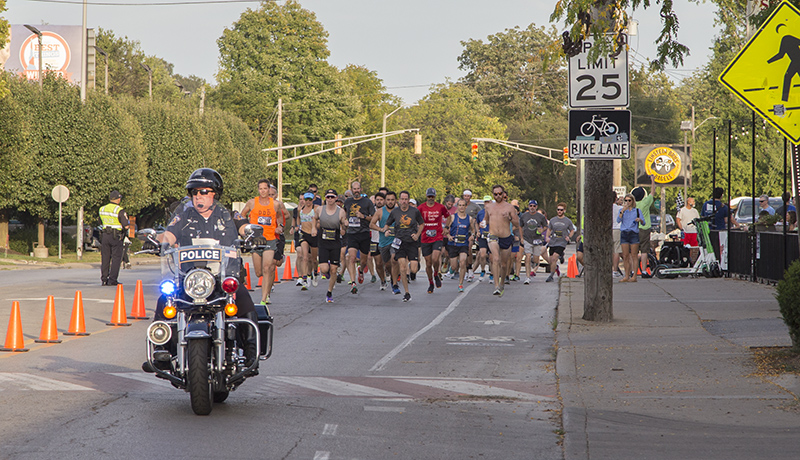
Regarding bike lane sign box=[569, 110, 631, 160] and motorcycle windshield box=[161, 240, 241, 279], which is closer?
motorcycle windshield box=[161, 240, 241, 279]

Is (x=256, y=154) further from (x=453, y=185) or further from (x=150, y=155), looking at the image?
(x=453, y=185)

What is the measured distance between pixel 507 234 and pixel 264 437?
1230cm

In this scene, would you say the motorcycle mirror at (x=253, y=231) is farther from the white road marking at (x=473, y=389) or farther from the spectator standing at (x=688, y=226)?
the spectator standing at (x=688, y=226)

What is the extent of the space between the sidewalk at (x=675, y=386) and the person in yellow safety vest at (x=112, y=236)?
1019cm

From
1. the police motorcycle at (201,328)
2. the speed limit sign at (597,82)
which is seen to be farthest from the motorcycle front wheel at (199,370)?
the speed limit sign at (597,82)

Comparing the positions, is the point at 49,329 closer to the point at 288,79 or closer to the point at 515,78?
the point at 288,79

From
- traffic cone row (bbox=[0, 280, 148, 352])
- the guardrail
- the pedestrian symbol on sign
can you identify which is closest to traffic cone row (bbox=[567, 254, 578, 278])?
the guardrail

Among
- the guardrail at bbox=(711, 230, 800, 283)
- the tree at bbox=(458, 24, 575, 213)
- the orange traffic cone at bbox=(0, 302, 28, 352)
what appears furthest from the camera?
the tree at bbox=(458, 24, 575, 213)

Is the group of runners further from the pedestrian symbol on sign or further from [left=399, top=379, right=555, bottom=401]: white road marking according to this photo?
the pedestrian symbol on sign

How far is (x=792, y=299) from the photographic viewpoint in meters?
9.45

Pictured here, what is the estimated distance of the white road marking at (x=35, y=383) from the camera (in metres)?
8.75

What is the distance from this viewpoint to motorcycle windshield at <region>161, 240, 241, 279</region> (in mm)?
7543

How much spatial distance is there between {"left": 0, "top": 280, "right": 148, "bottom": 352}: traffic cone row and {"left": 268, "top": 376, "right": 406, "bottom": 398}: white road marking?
3729 millimetres

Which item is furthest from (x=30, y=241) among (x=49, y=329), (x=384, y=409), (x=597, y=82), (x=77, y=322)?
(x=384, y=409)
